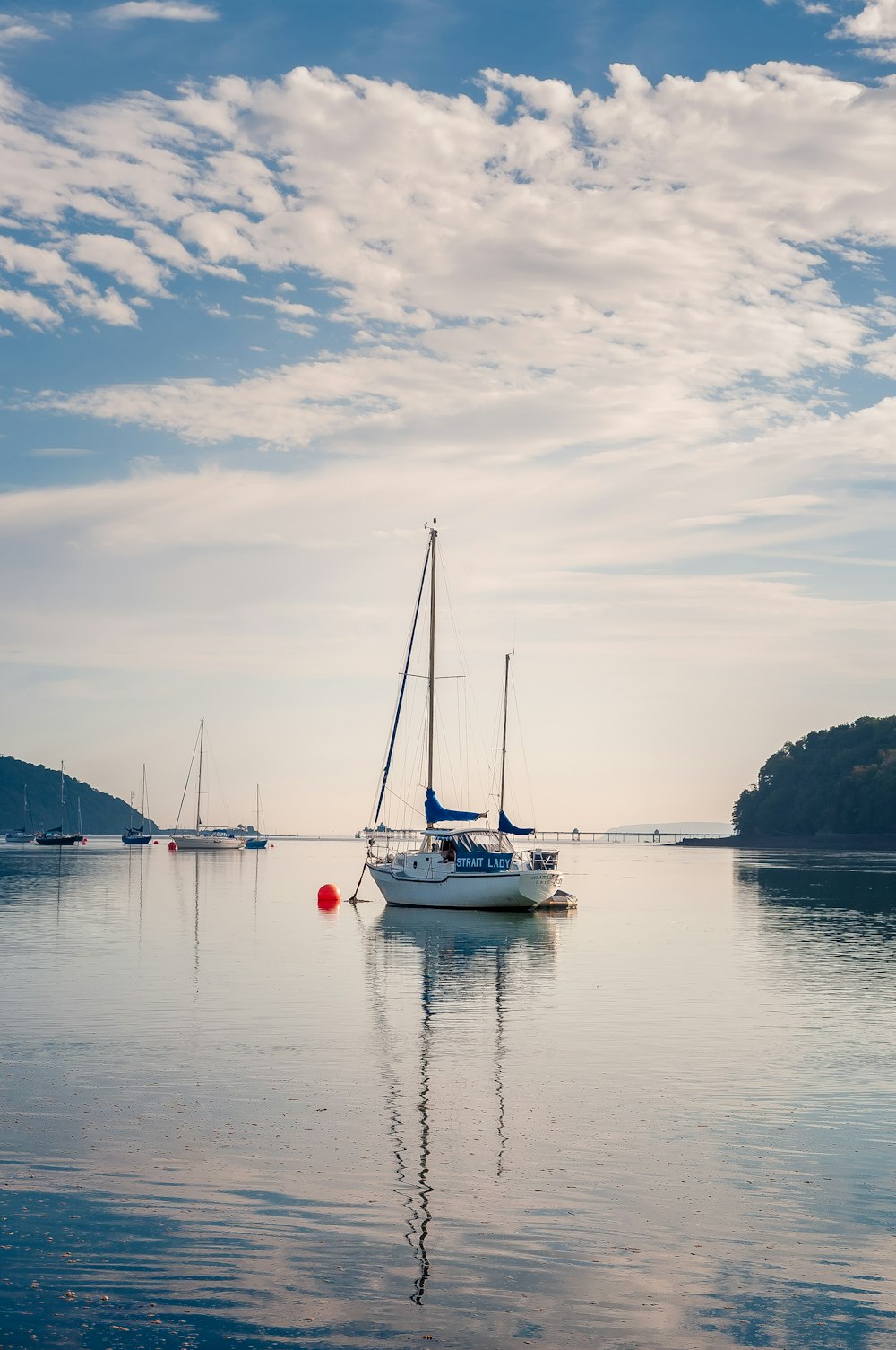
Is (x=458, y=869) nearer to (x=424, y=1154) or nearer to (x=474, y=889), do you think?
(x=474, y=889)

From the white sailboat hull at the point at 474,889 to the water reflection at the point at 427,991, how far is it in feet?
2.73

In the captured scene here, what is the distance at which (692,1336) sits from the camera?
1254cm

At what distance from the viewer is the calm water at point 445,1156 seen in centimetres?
1319

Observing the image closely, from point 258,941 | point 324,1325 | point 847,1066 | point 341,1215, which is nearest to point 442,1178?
point 341,1215

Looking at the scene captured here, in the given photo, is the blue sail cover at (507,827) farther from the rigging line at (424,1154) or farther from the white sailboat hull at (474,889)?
the rigging line at (424,1154)

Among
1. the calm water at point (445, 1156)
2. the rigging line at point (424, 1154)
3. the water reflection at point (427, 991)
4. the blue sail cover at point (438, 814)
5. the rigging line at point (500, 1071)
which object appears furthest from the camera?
the blue sail cover at point (438, 814)

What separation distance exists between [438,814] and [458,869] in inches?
137

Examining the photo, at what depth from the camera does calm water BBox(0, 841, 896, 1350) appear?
13.2m

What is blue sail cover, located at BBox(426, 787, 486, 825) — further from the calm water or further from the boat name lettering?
the calm water

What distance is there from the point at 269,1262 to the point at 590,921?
60394mm

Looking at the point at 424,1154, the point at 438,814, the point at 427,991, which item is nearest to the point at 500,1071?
the point at 424,1154

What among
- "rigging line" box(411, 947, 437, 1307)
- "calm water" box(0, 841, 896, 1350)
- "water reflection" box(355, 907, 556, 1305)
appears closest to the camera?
"calm water" box(0, 841, 896, 1350)

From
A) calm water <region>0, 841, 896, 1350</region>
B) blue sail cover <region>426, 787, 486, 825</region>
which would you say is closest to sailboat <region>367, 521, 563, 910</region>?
blue sail cover <region>426, 787, 486, 825</region>

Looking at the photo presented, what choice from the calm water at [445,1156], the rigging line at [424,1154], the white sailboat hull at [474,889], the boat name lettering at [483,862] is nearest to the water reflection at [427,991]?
the rigging line at [424,1154]
